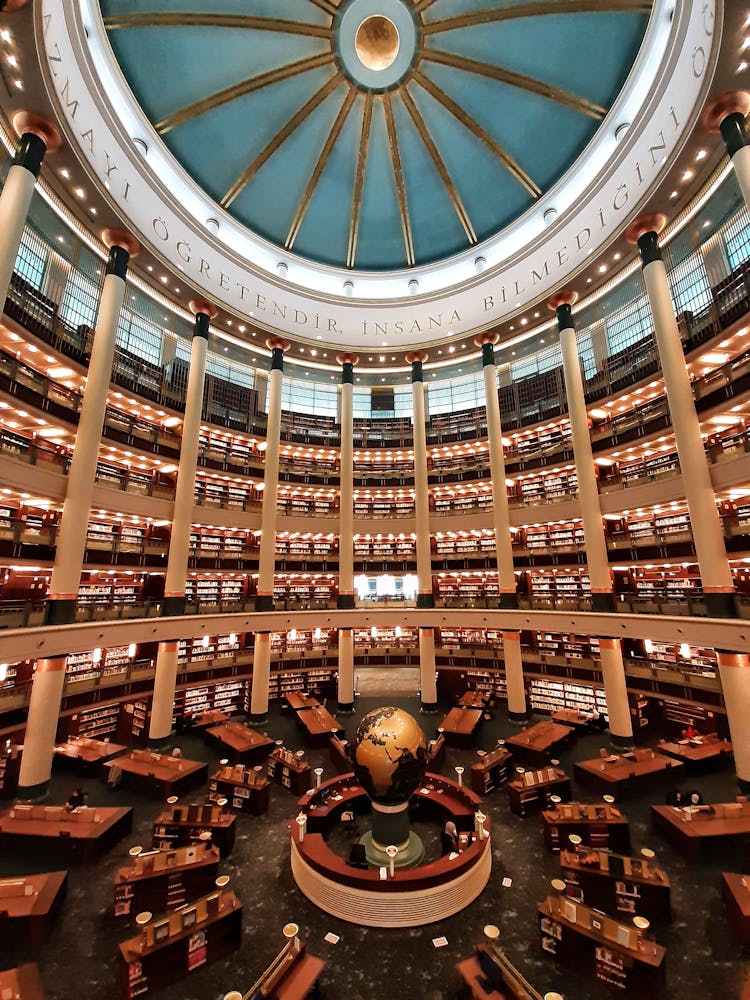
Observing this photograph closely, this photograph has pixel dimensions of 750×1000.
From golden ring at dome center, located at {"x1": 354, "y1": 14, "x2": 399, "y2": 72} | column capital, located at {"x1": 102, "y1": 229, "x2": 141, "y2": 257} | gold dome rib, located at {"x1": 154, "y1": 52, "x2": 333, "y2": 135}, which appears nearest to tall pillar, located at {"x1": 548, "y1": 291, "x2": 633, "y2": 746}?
golden ring at dome center, located at {"x1": 354, "y1": 14, "x2": 399, "y2": 72}

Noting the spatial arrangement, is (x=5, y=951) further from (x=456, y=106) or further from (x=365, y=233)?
(x=456, y=106)

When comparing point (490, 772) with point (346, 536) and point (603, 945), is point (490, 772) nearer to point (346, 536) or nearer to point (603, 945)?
point (603, 945)

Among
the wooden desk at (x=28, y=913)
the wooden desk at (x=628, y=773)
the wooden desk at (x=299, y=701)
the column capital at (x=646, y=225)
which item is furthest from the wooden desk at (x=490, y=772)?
the column capital at (x=646, y=225)

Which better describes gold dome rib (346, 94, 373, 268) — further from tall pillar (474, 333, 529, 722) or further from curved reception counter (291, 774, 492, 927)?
curved reception counter (291, 774, 492, 927)

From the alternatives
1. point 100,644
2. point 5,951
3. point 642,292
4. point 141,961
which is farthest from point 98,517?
point 642,292

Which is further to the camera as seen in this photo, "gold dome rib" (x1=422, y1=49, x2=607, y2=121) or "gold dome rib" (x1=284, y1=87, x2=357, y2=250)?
"gold dome rib" (x1=284, y1=87, x2=357, y2=250)

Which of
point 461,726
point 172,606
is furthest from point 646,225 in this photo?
point 172,606

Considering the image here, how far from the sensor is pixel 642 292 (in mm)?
18547

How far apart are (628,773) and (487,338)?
18787mm

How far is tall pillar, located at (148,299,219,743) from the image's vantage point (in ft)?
54.5

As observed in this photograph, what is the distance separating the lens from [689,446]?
44.9 ft

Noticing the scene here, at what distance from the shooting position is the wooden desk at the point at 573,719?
17.4 meters

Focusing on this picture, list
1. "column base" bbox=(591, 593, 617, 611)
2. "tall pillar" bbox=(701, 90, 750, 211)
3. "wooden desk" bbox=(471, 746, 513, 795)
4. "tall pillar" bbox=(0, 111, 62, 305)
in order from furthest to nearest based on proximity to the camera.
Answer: "column base" bbox=(591, 593, 617, 611)
"wooden desk" bbox=(471, 746, 513, 795)
"tall pillar" bbox=(701, 90, 750, 211)
"tall pillar" bbox=(0, 111, 62, 305)

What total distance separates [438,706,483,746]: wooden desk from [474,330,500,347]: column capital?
17295 millimetres
